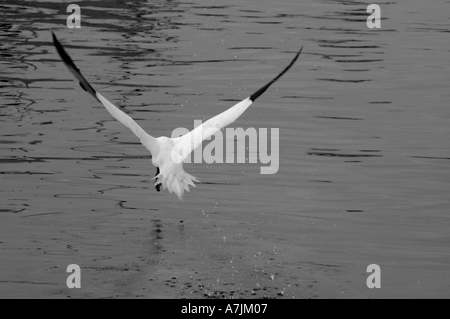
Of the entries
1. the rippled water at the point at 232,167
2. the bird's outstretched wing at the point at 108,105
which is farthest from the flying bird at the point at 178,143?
the rippled water at the point at 232,167

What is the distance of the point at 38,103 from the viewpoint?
1780 cm

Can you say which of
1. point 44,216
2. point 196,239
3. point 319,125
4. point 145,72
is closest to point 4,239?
point 44,216

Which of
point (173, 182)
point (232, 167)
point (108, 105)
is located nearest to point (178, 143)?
point (173, 182)

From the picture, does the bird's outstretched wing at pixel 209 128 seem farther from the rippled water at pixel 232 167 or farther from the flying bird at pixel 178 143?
the rippled water at pixel 232 167

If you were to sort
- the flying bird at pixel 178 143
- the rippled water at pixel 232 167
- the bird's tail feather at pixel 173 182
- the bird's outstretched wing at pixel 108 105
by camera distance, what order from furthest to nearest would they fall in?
the bird's tail feather at pixel 173 182 < the flying bird at pixel 178 143 < the bird's outstretched wing at pixel 108 105 < the rippled water at pixel 232 167

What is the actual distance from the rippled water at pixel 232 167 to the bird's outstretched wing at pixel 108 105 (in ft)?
3.27

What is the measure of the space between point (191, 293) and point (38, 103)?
352 inches

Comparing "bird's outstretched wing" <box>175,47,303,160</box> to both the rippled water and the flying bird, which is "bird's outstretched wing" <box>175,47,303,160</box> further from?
the rippled water

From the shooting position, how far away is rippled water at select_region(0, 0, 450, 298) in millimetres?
10383

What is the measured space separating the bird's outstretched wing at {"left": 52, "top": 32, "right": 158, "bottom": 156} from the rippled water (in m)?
1.00

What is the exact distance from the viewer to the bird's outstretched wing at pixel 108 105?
1076 cm

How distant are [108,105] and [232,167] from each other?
3.68 meters

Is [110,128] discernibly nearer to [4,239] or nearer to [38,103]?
[38,103]

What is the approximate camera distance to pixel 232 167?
47.3 feet
